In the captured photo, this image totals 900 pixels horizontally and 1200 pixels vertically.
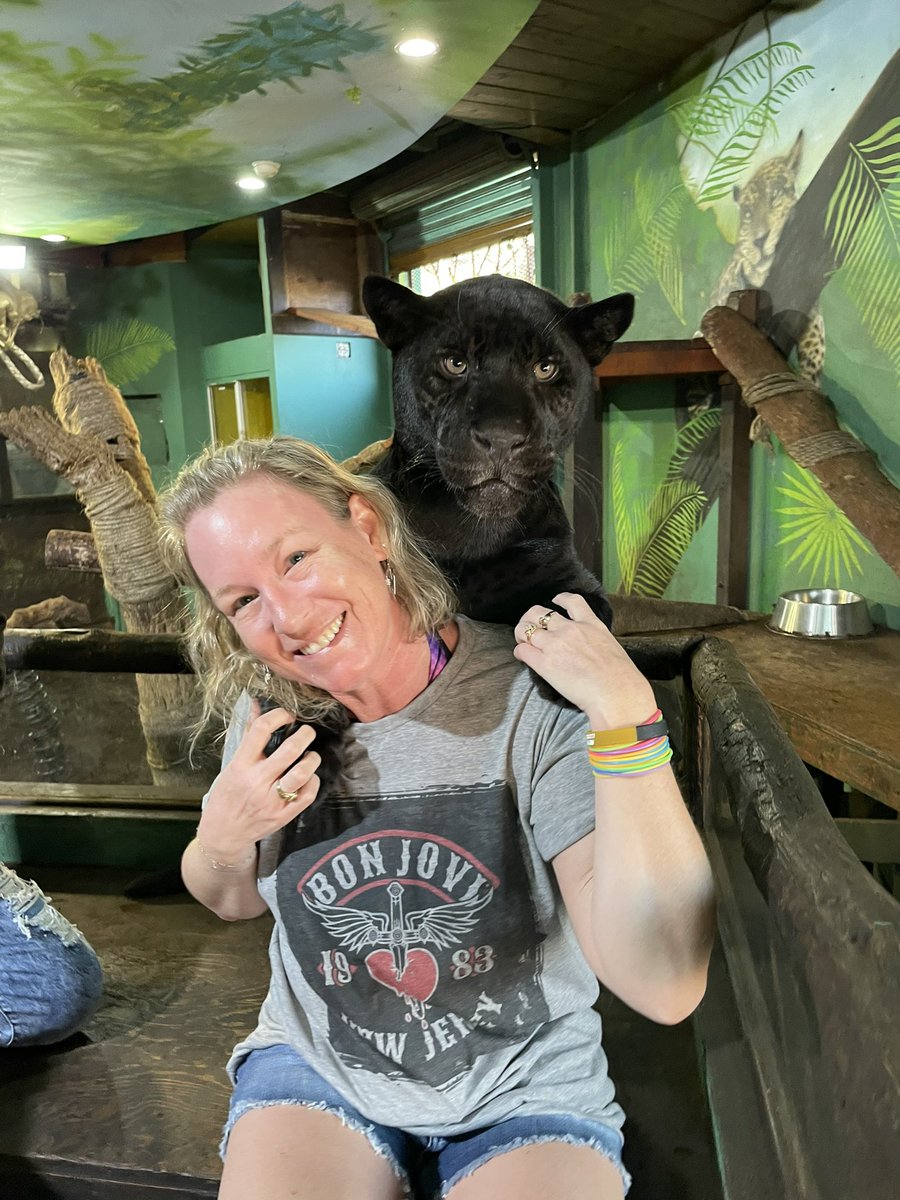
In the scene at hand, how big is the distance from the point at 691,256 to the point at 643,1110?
169 cm

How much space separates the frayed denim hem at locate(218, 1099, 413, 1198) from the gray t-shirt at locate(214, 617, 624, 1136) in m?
0.02

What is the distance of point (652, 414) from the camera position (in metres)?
1.64

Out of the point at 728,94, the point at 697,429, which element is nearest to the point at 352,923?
the point at 697,429

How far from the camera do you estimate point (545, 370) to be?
2.09ft

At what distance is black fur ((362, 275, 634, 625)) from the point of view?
0.62m

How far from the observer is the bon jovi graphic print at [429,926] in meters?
0.69

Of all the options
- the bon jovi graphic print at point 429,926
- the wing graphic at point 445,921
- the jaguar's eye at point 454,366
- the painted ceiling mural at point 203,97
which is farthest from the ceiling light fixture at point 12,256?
the wing graphic at point 445,921

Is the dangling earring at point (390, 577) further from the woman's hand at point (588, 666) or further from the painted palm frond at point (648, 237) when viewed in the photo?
the painted palm frond at point (648, 237)

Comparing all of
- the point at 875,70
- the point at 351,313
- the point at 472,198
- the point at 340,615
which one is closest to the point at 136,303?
the point at 351,313

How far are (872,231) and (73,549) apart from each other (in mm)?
1885

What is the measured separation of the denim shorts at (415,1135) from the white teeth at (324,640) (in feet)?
1.44

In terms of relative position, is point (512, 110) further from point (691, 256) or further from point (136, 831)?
point (136, 831)

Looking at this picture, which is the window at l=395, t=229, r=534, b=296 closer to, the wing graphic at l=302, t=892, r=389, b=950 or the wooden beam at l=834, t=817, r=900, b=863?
the wing graphic at l=302, t=892, r=389, b=950

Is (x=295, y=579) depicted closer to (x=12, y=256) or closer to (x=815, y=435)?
(x=12, y=256)
